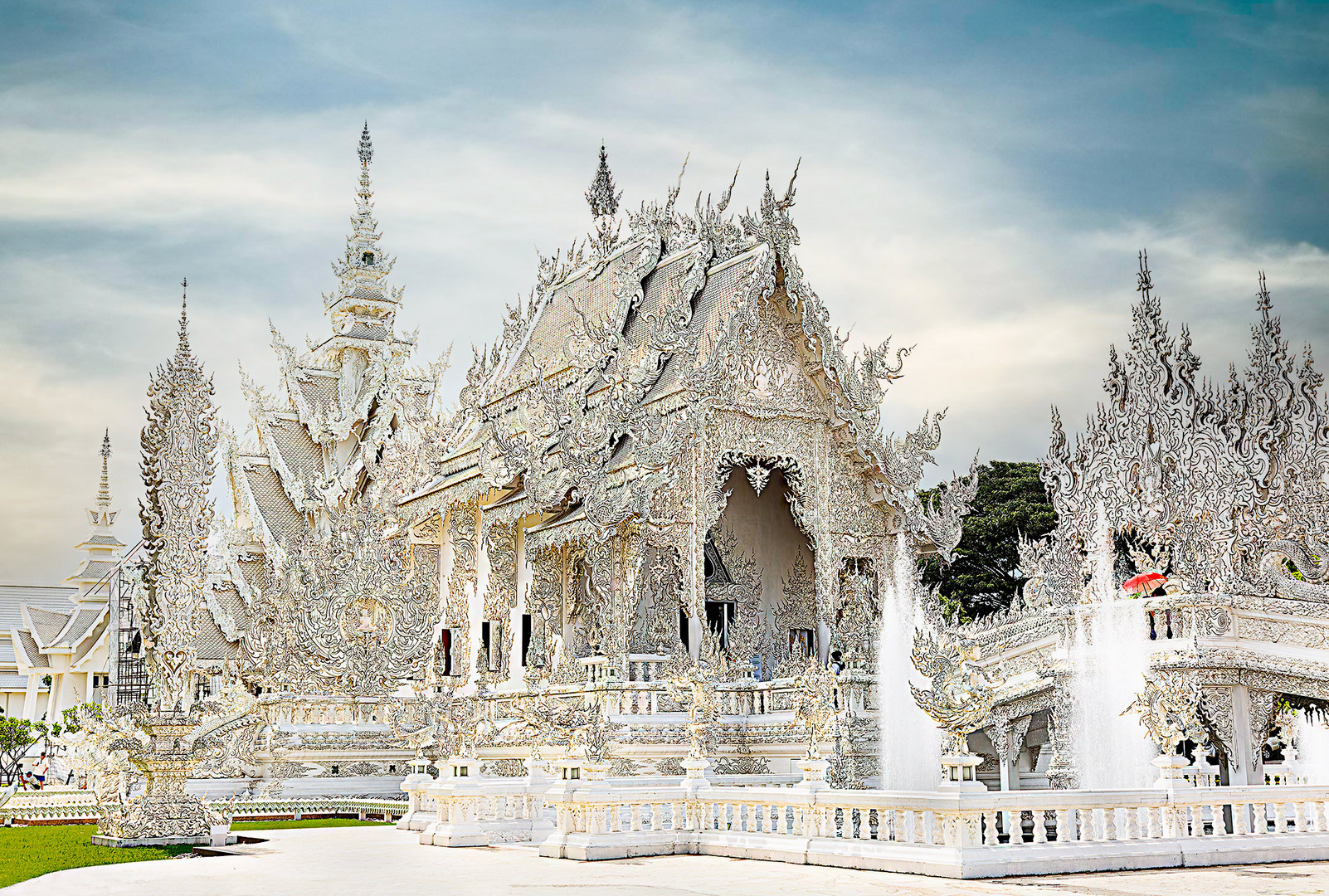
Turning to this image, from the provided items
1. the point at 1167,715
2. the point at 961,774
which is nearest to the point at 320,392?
the point at 1167,715

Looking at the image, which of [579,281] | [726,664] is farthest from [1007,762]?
[579,281]

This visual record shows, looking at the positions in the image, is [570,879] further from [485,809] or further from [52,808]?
[52,808]

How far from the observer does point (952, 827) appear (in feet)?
29.2

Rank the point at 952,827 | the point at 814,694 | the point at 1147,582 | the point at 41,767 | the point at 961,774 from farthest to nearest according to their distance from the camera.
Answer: the point at 41,767 → the point at 1147,582 → the point at 814,694 → the point at 961,774 → the point at 952,827

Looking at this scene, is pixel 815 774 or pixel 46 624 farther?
pixel 46 624

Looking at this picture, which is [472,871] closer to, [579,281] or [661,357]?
[661,357]

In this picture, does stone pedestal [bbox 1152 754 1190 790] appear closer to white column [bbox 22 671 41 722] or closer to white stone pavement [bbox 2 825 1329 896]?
white stone pavement [bbox 2 825 1329 896]

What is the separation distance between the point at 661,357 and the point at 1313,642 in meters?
8.56

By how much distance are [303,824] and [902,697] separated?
23.5 feet

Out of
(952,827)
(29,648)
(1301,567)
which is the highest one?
(1301,567)

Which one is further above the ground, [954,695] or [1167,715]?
[954,695]

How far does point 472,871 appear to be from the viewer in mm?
9570

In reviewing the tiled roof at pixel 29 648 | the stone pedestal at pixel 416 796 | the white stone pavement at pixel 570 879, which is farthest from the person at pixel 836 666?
the tiled roof at pixel 29 648

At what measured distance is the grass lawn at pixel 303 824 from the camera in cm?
1559
